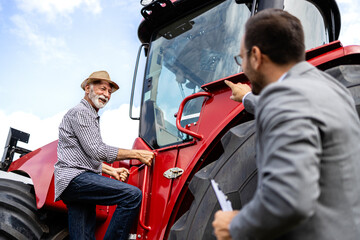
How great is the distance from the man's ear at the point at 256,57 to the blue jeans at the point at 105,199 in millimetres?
1710

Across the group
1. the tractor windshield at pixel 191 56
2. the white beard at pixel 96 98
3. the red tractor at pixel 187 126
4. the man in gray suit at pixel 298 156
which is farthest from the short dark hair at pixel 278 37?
the white beard at pixel 96 98

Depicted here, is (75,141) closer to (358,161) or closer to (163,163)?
(163,163)

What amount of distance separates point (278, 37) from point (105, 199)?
1.94 meters

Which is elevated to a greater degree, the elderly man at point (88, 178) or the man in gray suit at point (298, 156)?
the elderly man at point (88, 178)

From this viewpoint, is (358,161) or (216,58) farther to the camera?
(216,58)

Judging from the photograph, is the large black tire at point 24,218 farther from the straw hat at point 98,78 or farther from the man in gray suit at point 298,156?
the man in gray suit at point 298,156

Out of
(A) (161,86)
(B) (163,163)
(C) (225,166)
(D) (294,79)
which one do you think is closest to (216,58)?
(A) (161,86)

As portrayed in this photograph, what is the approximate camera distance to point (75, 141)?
285cm

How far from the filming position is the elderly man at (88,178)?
2.70 metres

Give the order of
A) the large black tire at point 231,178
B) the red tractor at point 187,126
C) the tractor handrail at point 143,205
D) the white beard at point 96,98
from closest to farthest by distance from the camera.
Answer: the large black tire at point 231,178
the red tractor at point 187,126
the tractor handrail at point 143,205
the white beard at point 96,98

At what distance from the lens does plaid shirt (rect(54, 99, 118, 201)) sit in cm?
276

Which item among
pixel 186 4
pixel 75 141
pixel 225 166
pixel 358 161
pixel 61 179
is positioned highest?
pixel 186 4

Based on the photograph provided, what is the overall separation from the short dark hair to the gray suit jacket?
0.11 meters

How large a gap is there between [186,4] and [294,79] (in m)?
2.36
